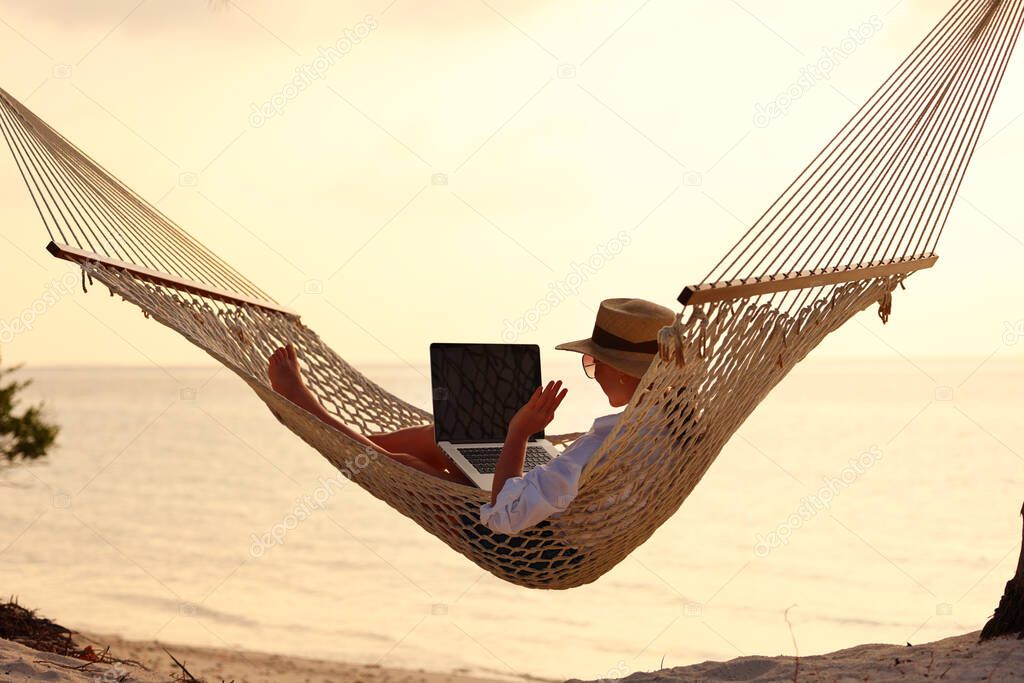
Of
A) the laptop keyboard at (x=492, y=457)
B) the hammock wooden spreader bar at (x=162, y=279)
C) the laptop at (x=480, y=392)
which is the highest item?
the hammock wooden spreader bar at (x=162, y=279)

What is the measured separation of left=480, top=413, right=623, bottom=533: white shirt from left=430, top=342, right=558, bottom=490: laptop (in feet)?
1.51

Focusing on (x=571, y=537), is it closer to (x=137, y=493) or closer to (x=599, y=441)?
(x=599, y=441)

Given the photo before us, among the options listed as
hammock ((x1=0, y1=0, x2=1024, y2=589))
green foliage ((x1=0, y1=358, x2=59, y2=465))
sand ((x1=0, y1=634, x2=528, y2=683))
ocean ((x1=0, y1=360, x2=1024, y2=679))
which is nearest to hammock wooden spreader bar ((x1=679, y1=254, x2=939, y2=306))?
hammock ((x1=0, y1=0, x2=1024, y2=589))

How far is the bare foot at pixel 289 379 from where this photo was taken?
2.37 m

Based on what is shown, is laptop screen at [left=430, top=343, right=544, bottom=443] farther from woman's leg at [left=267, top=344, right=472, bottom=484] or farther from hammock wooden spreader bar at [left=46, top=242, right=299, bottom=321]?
hammock wooden spreader bar at [left=46, top=242, right=299, bottom=321]

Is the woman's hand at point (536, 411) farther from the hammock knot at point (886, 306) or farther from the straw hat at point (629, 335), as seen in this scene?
the hammock knot at point (886, 306)

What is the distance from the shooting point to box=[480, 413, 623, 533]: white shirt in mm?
1754

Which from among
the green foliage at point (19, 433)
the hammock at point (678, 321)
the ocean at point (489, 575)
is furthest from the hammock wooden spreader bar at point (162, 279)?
the green foliage at point (19, 433)

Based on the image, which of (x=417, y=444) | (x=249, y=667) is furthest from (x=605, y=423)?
(x=249, y=667)

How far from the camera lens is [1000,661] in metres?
1.99

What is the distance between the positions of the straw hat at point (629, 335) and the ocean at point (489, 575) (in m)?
1.13

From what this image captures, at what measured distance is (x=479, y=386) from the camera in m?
2.31

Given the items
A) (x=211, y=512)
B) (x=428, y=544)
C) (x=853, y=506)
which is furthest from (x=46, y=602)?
(x=853, y=506)

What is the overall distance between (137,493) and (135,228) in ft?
24.4
